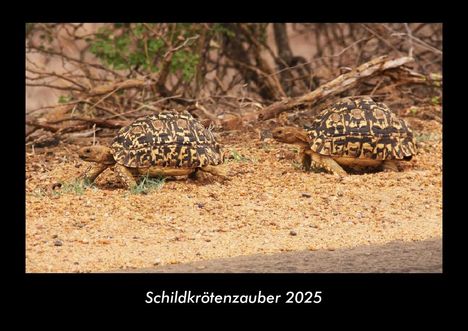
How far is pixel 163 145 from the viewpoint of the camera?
25.1 ft

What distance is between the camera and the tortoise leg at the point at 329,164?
823 cm

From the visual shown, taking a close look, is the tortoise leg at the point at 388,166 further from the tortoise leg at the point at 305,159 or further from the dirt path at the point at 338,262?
the dirt path at the point at 338,262

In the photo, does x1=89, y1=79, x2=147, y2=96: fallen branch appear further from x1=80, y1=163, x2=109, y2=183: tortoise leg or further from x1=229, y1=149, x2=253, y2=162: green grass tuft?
x1=80, y1=163, x2=109, y2=183: tortoise leg

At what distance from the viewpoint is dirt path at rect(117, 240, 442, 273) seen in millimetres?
5473

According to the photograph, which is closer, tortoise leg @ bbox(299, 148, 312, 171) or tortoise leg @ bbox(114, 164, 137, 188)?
tortoise leg @ bbox(114, 164, 137, 188)

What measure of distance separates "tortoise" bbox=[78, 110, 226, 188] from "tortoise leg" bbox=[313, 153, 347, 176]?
3.29ft

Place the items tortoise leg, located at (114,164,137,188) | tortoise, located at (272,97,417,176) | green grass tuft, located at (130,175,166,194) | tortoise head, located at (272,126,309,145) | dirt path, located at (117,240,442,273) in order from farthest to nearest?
tortoise head, located at (272,126,309,145) < tortoise, located at (272,97,417,176) < tortoise leg, located at (114,164,137,188) < green grass tuft, located at (130,175,166,194) < dirt path, located at (117,240,442,273)

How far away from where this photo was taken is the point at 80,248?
19.9 ft

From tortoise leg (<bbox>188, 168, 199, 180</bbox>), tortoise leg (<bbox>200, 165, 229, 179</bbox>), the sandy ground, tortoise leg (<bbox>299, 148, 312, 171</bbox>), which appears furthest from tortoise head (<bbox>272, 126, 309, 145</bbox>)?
tortoise leg (<bbox>188, 168, 199, 180</bbox>)

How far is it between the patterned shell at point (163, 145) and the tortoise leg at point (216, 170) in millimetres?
145

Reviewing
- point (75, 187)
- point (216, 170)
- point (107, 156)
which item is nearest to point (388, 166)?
point (216, 170)

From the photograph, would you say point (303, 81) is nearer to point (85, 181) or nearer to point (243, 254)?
point (85, 181)

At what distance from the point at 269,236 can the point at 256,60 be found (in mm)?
7373

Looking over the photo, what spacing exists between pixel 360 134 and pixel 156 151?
6.30ft
